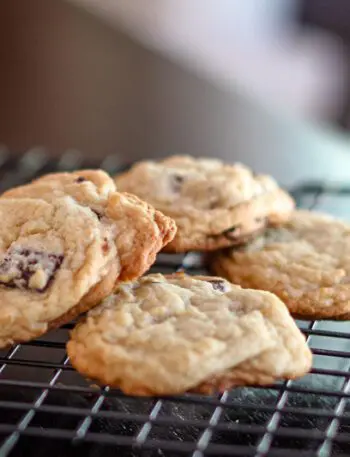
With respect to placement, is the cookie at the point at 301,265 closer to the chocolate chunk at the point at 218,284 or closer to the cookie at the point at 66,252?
the chocolate chunk at the point at 218,284

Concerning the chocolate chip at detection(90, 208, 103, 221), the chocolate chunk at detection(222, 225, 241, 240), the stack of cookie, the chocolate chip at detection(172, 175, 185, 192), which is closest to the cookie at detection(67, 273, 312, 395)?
the stack of cookie

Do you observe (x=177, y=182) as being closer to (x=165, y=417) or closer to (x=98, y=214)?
(x=98, y=214)

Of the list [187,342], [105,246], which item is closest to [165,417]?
[187,342]

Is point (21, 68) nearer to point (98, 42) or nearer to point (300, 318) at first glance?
point (98, 42)

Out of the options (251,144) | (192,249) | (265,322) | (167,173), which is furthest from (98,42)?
(265,322)

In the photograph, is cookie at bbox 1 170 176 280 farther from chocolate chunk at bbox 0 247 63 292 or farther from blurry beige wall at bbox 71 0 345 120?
blurry beige wall at bbox 71 0 345 120

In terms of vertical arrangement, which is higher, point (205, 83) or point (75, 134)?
point (205, 83)
